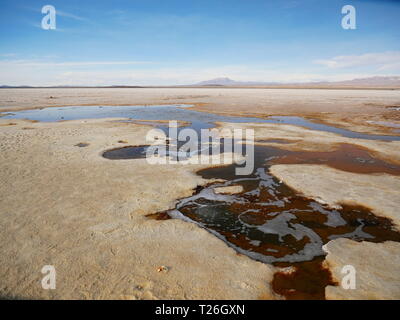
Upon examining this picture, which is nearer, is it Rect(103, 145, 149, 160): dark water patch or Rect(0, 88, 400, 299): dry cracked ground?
Rect(0, 88, 400, 299): dry cracked ground

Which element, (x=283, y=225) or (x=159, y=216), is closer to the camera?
(x=283, y=225)

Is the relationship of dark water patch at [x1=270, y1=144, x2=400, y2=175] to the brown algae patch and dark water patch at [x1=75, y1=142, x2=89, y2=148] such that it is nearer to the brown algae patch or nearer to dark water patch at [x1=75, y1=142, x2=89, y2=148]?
the brown algae patch

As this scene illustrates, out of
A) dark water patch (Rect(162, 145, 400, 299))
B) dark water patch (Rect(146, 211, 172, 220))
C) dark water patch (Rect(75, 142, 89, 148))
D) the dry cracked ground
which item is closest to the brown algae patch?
dark water patch (Rect(162, 145, 400, 299))

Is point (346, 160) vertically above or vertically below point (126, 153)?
below

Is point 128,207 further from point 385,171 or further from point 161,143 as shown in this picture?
point 385,171

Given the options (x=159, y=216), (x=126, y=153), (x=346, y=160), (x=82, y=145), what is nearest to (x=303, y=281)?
(x=159, y=216)

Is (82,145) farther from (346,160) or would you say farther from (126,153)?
(346,160)

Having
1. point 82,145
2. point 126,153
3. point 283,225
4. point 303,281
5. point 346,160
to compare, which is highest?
point 82,145
